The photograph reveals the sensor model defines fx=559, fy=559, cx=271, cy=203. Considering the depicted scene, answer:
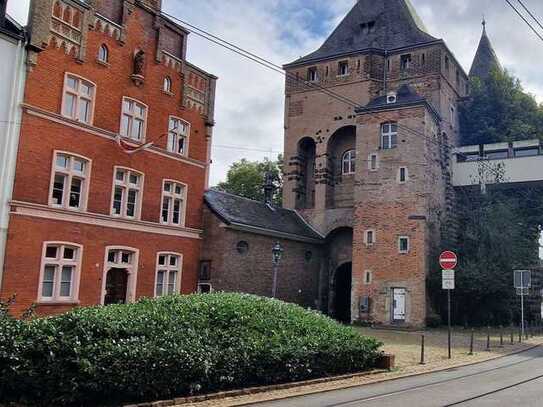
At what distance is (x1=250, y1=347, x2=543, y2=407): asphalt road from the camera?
34.3 feet

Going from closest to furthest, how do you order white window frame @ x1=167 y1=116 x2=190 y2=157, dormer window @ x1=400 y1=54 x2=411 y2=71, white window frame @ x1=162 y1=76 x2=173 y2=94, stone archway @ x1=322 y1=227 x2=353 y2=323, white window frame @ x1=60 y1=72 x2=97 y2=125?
white window frame @ x1=60 y1=72 x2=97 y2=125
white window frame @ x1=162 y1=76 x2=173 y2=94
white window frame @ x1=167 y1=116 x2=190 y2=157
stone archway @ x1=322 y1=227 x2=353 y2=323
dormer window @ x1=400 y1=54 x2=411 y2=71

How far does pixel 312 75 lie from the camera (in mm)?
45125

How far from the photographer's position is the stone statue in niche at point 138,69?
25.8 m

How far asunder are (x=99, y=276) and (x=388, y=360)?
1336 centimetres

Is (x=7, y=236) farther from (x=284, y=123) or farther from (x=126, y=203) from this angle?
(x=284, y=123)

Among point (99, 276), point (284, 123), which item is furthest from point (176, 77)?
point (284, 123)

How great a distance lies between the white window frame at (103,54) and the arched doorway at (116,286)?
9215 millimetres

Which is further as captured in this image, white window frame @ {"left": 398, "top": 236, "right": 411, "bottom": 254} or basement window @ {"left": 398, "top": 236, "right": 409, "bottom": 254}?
basement window @ {"left": 398, "top": 236, "right": 409, "bottom": 254}

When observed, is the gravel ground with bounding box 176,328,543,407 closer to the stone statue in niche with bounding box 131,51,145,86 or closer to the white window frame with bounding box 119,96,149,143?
the white window frame with bounding box 119,96,149,143

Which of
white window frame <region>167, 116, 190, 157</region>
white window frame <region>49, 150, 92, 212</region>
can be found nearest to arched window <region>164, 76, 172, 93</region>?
white window frame <region>167, 116, 190, 157</region>

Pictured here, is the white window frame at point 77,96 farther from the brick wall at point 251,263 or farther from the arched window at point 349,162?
the arched window at point 349,162

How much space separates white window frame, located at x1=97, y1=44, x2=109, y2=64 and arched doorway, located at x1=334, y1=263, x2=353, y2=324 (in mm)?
22778

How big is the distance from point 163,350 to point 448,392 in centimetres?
603

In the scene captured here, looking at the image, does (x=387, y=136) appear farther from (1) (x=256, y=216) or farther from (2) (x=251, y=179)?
(2) (x=251, y=179)
